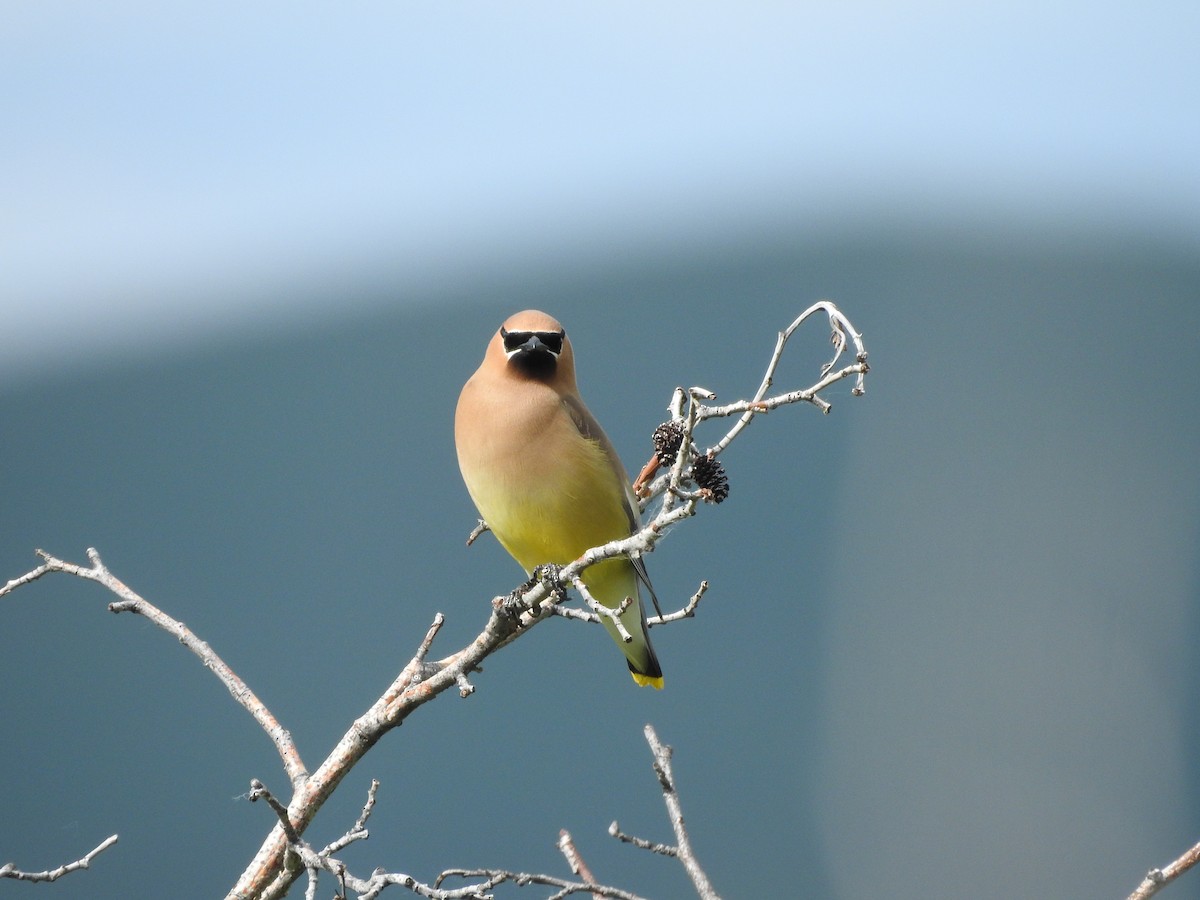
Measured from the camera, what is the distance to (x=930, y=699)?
12539mm

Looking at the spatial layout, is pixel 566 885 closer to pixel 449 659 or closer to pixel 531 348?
pixel 449 659

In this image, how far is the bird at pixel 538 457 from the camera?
439 centimetres

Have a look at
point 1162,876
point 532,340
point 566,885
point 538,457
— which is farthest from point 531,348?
point 1162,876

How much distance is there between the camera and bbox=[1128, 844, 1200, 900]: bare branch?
210 cm

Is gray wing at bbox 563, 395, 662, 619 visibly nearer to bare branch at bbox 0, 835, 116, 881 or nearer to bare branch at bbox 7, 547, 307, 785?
bare branch at bbox 7, 547, 307, 785

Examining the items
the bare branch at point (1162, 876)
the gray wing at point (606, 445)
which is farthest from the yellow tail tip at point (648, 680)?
the bare branch at point (1162, 876)

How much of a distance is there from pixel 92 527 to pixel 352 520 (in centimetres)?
225

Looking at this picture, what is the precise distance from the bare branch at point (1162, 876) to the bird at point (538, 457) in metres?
2.26

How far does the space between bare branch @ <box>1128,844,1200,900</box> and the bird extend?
7.42 feet

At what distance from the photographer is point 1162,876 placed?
211 centimetres

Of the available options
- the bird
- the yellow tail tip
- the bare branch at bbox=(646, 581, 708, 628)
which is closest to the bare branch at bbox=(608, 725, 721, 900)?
the bare branch at bbox=(646, 581, 708, 628)

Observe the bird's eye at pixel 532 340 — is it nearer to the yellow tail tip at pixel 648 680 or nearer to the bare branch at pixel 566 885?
the yellow tail tip at pixel 648 680

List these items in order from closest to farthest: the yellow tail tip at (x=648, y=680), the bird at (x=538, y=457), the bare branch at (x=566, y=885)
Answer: the bare branch at (x=566, y=885) < the bird at (x=538, y=457) < the yellow tail tip at (x=648, y=680)

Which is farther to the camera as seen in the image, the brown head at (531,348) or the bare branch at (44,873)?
the brown head at (531,348)
